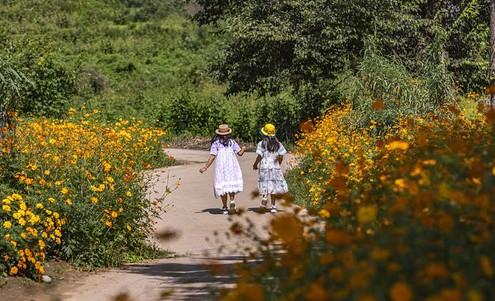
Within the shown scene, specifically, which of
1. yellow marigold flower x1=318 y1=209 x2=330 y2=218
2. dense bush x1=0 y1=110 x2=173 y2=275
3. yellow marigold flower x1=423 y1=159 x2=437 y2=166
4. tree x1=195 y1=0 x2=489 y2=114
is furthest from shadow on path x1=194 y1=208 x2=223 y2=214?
tree x1=195 y1=0 x2=489 y2=114

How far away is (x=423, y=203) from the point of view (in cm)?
389

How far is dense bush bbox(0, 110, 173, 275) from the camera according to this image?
8.82m

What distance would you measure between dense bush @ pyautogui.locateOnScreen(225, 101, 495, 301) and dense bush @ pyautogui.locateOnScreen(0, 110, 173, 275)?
449 centimetres

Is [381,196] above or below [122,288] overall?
above

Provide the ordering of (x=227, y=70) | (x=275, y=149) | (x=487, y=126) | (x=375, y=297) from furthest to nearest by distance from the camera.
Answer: (x=227, y=70) < (x=275, y=149) < (x=487, y=126) < (x=375, y=297)

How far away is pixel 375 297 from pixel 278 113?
28.7 meters

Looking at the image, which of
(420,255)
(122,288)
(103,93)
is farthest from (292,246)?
(103,93)

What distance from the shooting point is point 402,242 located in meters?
3.45

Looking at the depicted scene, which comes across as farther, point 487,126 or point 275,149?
point 275,149

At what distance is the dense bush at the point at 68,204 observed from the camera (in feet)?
28.9

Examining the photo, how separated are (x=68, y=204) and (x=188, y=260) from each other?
1687 millimetres

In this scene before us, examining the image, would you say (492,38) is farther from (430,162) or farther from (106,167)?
(430,162)

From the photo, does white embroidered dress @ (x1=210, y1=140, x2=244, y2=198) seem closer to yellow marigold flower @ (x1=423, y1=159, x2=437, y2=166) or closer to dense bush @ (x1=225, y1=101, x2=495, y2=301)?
dense bush @ (x1=225, y1=101, x2=495, y2=301)

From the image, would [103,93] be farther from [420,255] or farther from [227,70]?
[420,255]
